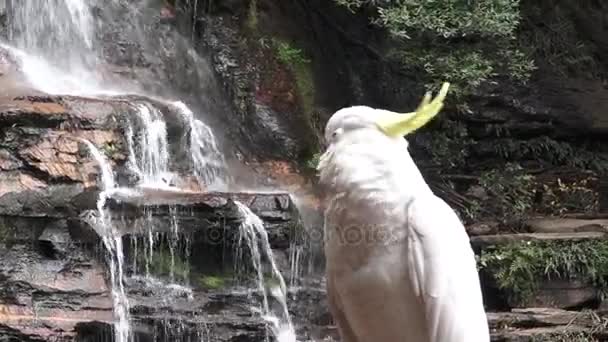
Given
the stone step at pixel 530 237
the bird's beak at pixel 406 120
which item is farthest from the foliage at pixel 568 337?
the bird's beak at pixel 406 120

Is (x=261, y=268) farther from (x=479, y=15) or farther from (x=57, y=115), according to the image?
(x=479, y=15)

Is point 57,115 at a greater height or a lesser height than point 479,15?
lesser

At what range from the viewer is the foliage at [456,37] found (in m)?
7.89

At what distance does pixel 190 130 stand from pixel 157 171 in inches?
32.4

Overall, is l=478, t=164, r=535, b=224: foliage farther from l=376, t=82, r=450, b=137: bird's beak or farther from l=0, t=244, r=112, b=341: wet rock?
l=376, t=82, r=450, b=137: bird's beak

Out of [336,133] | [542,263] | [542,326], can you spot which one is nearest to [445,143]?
[542,263]

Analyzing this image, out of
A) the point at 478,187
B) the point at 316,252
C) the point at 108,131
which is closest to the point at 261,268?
the point at 316,252

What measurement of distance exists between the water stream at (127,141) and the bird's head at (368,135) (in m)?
4.15

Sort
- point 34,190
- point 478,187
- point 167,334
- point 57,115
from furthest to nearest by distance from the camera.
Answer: point 478,187
point 57,115
point 34,190
point 167,334

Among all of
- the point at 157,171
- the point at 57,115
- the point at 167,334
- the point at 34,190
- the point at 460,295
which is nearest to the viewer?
the point at 460,295

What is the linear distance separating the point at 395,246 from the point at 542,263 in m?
5.56

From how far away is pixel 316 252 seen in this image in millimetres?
7266

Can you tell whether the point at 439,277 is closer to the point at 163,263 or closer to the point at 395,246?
the point at 395,246

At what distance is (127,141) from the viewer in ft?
24.2
